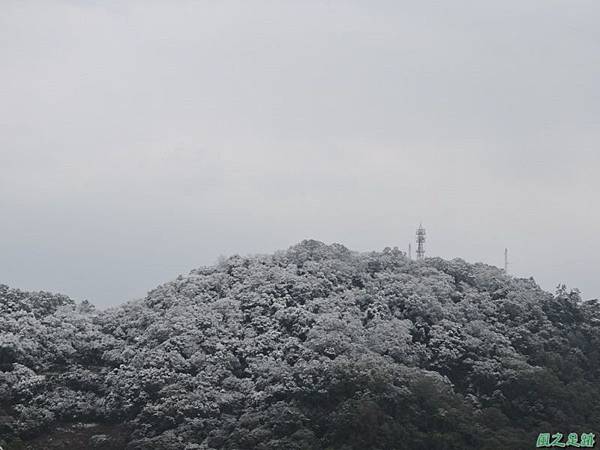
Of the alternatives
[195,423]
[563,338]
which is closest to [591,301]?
[563,338]

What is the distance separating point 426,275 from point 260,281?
673cm

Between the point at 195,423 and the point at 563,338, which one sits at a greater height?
the point at 563,338

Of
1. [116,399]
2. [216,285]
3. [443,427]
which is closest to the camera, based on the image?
[443,427]

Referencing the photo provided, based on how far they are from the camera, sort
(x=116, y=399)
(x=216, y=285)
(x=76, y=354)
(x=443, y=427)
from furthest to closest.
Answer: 1. (x=216, y=285)
2. (x=76, y=354)
3. (x=116, y=399)
4. (x=443, y=427)

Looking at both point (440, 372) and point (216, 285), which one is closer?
point (440, 372)

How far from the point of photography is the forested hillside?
30.8 meters

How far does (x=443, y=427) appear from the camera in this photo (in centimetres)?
3064

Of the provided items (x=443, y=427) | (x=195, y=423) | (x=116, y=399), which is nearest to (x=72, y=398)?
(x=116, y=399)

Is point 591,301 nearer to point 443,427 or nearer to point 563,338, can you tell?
point 563,338

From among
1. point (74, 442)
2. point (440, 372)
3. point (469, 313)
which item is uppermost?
point (469, 313)

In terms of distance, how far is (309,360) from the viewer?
32969mm

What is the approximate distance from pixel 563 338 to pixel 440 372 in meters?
5.21

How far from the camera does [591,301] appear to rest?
3991 cm

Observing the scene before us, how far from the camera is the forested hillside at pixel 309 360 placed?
3080cm
